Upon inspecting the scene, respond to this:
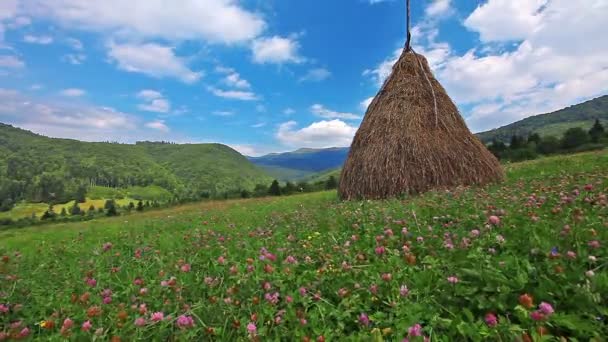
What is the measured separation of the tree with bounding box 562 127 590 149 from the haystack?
102ft

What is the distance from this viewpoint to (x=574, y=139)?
3581 cm

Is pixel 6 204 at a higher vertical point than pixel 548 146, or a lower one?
lower

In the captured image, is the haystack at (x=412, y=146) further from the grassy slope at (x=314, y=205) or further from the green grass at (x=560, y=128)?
the green grass at (x=560, y=128)

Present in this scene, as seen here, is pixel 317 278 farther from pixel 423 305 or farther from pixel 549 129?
pixel 549 129

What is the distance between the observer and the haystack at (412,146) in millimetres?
12461

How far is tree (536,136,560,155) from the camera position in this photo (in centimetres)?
3621

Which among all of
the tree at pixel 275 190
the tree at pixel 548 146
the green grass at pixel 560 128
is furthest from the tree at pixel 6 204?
the green grass at pixel 560 128

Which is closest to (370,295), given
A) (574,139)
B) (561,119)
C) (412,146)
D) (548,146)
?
(412,146)

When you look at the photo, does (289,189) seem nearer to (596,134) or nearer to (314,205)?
(314,205)

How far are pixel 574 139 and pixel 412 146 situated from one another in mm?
35213

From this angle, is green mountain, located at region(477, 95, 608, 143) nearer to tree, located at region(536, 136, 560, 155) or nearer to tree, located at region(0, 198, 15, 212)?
tree, located at region(536, 136, 560, 155)

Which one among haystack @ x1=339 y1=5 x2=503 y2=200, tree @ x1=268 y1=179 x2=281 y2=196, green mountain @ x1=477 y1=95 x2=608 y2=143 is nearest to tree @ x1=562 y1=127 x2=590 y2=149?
haystack @ x1=339 y1=5 x2=503 y2=200

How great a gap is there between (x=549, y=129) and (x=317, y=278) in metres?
202

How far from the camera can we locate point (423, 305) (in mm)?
2252
